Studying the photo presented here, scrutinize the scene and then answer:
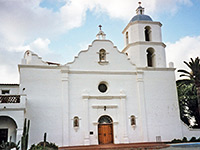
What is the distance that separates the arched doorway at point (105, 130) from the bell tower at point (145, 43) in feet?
20.2

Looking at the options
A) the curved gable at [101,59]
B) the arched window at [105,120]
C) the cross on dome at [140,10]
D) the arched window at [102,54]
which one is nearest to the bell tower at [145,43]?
the cross on dome at [140,10]

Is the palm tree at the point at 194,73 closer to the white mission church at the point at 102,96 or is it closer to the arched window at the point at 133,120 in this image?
the white mission church at the point at 102,96

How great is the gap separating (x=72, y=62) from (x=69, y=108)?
14.0ft

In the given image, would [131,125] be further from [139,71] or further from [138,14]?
[138,14]

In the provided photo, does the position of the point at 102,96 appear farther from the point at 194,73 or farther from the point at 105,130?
the point at 194,73

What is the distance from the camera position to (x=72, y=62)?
22.1m

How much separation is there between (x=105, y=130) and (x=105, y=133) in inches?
10.4

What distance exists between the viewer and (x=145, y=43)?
2389 centimetres

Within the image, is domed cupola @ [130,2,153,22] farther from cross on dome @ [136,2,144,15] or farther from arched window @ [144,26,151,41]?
arched window @ [144,26,151,41]

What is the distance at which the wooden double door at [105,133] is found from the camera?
69.5 ft

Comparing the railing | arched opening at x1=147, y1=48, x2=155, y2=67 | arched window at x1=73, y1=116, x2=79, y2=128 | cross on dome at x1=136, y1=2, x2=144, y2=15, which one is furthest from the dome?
the railing

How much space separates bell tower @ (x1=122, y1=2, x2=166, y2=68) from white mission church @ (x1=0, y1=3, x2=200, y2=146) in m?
0.10

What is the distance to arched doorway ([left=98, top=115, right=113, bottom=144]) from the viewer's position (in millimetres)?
21203

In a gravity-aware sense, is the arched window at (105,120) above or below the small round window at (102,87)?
below
